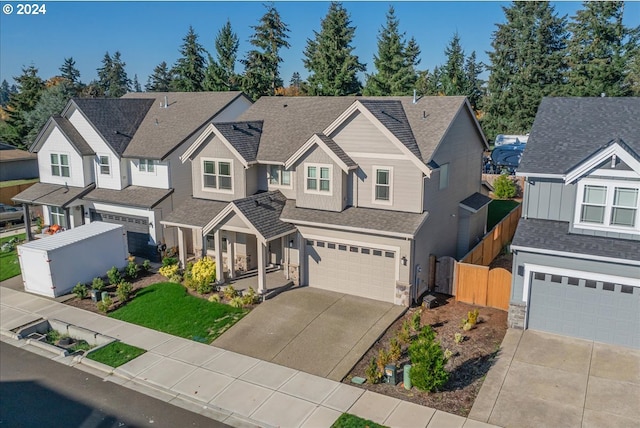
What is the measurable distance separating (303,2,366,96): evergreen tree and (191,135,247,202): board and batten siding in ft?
109

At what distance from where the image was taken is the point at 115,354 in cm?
1652

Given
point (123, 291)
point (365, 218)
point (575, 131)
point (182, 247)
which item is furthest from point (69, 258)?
point (575, 131)

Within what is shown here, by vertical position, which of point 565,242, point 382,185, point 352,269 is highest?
point 382,185

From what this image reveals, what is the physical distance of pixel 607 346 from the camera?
15.9m

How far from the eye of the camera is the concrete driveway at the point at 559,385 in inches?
491

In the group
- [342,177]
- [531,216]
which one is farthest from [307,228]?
[531,216]

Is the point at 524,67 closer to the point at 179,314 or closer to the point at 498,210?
the point at 498,210

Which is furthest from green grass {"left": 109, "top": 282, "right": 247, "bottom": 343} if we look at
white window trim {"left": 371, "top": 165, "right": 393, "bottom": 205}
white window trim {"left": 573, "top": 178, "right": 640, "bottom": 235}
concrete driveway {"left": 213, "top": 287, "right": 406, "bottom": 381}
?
white window trim {"left": 573, "top": 178, "right": 640, "bottom": 235}

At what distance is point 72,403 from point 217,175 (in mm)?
12456

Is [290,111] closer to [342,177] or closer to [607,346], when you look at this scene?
[342,177]

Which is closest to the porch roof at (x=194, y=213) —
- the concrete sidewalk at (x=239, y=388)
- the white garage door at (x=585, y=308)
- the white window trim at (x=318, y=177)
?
the white window trim at (x=318, y=177)

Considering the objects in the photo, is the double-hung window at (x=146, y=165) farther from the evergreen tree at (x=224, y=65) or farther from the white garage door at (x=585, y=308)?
the evergreen tree at (x=224, y=65)

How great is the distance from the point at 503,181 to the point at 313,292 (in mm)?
23217

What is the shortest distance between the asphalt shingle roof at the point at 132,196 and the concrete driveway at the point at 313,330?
31.0ft
